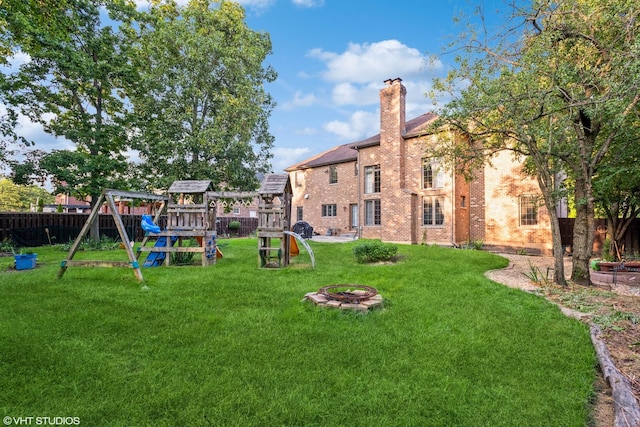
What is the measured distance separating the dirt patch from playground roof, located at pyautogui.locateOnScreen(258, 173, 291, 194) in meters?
6.80

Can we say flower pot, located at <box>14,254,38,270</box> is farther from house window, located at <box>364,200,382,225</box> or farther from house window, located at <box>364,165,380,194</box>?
house window, located at <box>364,165,380,194</box>

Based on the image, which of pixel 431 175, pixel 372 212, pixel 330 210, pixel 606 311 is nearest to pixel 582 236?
pixel 606 311

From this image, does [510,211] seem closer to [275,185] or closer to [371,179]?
[371,179]

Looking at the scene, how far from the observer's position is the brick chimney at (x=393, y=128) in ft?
64.0

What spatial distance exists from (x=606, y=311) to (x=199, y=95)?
19.0 m

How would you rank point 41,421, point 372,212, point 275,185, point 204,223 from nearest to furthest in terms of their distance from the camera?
1. point 41,421
2. point 204,223
3. point 275,185
4. point 372,212

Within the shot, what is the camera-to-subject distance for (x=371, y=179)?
21.9 m

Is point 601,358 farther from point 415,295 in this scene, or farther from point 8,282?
point 8,282

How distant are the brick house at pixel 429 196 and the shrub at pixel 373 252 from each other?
235 inches

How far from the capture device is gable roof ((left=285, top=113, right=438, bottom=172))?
19967mm

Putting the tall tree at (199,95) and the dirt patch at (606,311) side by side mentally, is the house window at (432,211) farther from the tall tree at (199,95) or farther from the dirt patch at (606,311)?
the tall tree at (199,95)

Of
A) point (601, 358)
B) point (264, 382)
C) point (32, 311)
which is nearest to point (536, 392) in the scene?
point (601, 358)

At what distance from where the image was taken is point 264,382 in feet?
10.4

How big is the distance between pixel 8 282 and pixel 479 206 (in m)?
19.6
